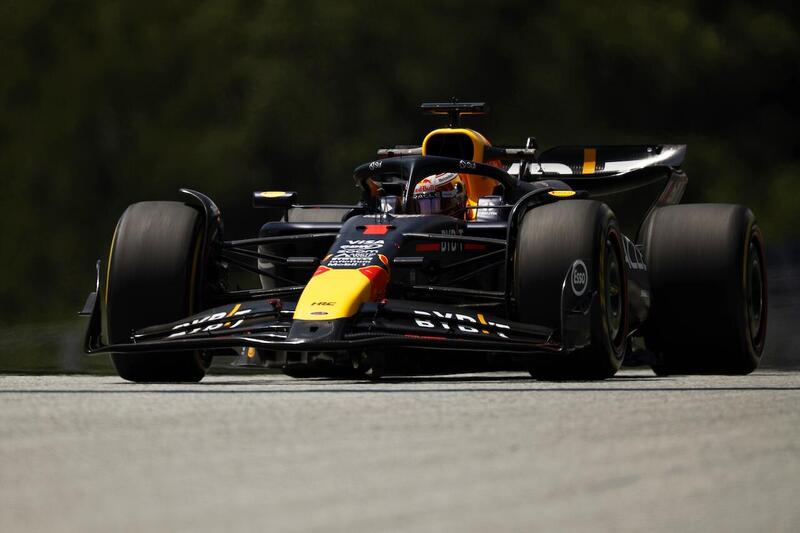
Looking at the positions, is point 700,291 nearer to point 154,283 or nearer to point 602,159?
point 602,159

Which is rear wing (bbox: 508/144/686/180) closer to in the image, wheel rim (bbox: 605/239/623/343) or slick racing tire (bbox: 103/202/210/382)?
wheel rim (bbox: 605/239/623/343)

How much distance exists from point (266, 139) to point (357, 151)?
5.83 feet

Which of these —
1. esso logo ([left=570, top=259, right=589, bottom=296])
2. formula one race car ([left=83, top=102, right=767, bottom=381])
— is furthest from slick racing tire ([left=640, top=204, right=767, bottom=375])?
esso logo ([left=570, top=259, right=589, bottom=296])

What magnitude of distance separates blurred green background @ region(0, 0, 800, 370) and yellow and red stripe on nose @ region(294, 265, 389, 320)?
19.2 m

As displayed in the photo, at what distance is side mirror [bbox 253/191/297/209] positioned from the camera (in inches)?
519

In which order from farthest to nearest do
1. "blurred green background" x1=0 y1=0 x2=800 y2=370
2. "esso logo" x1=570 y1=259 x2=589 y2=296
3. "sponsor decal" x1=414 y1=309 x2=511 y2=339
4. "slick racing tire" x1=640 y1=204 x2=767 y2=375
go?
"blurred green background" x1=0 y1=0 x2=800 y2=370, "slick racing tire" x1=640 y1=204 x2=767 y2=375, "esso logo" x1=570 y1=259 x2=589 y2=296, "sponsor decal" x1=414 y1=309 x2=511 y2=339

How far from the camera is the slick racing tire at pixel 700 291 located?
12.6 metres

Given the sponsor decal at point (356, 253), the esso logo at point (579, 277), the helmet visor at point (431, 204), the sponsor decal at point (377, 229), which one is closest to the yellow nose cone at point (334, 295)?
the sponsor decal at point (356, 253)

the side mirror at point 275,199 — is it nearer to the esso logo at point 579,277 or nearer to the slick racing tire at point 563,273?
the slick racing tire at point 563,273

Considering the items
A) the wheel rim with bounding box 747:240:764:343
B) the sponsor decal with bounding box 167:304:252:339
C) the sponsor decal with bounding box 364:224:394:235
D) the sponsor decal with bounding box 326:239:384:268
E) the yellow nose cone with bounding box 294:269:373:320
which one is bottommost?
the wheel rim with bounding box 747:240:764:343

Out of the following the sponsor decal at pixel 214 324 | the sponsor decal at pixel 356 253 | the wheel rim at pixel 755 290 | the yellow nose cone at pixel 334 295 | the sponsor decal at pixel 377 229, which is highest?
the sponsor decal at pixel 377 229

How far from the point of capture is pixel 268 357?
10.4 m

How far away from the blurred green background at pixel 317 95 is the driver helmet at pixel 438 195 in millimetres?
17344

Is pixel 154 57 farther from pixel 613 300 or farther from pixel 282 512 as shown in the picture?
pixel 282 512
